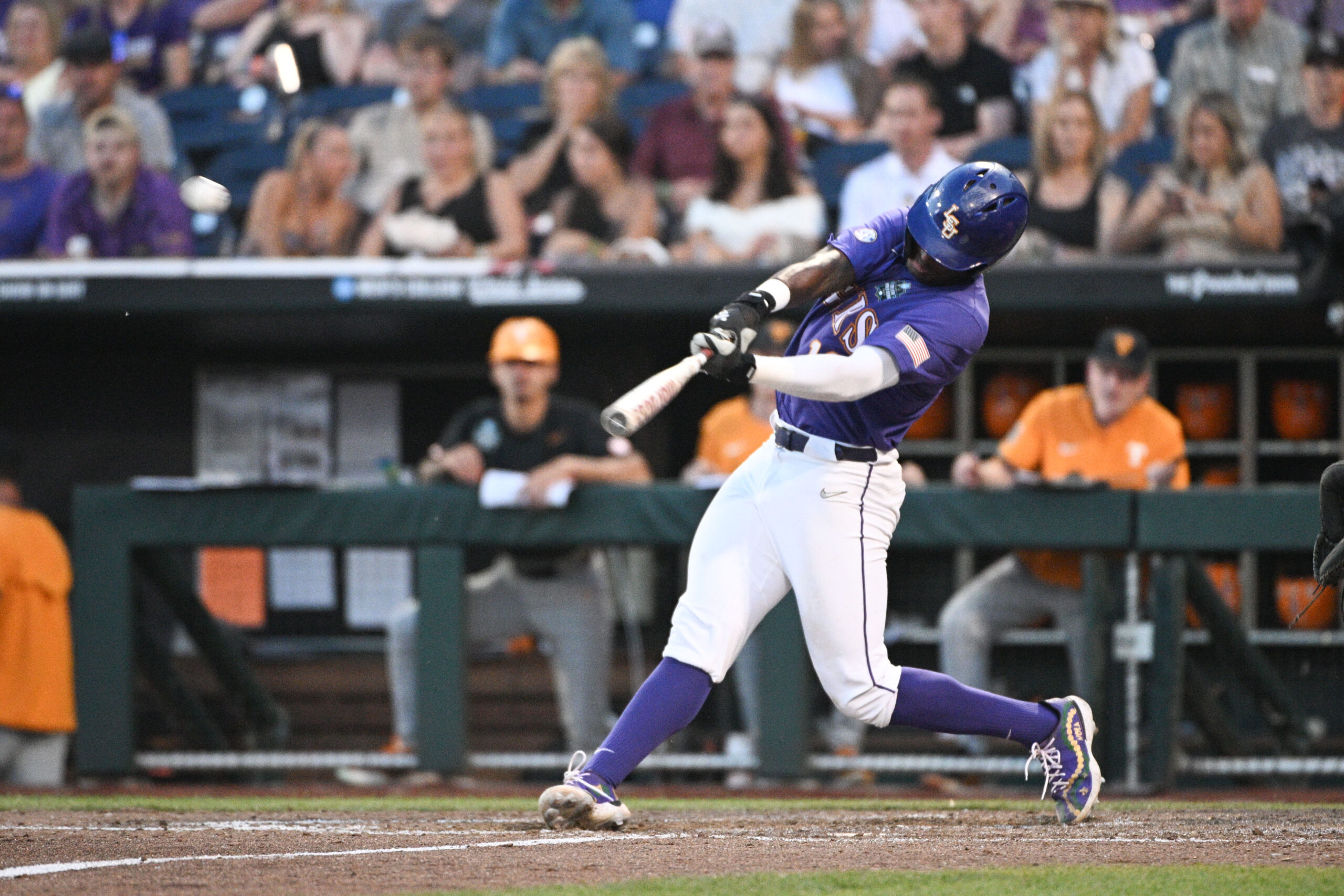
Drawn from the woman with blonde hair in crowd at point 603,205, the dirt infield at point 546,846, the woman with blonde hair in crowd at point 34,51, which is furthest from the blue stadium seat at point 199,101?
the dirt infield at point 546,846

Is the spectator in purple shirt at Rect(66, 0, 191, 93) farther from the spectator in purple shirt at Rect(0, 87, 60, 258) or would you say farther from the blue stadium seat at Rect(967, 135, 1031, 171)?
the blue stadium seat at Rect(967, 135, 1031, 171)

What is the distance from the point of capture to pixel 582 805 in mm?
3859

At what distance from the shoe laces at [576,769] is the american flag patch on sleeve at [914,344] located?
1206 millimetres

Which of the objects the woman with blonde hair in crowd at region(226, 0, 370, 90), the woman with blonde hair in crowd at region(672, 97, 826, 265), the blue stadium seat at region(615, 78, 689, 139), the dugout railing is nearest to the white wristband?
the dugout railing

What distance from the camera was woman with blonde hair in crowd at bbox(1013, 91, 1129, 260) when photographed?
739 cm

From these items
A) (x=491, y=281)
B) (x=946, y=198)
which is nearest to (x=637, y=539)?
(x=491, y=281)

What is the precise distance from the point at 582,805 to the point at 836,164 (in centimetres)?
465

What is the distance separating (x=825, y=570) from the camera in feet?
12.8

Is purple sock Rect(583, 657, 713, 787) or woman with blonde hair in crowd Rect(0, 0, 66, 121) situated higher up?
woman with blonde hair in crowd Rect(0, 0, 66, 121)

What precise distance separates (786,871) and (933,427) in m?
5.35

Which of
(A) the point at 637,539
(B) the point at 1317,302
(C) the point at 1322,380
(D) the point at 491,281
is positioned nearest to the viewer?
(A) the point at 637,539

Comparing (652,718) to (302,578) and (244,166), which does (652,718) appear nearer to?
(302,578)

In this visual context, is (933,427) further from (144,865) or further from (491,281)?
(144,865)

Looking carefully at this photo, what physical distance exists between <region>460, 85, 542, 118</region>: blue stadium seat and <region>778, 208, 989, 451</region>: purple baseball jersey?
449 centimetres
